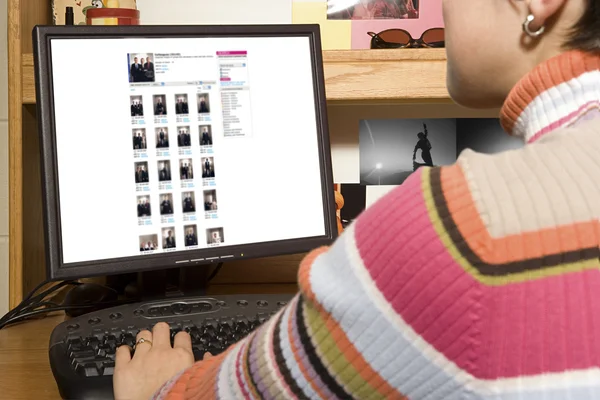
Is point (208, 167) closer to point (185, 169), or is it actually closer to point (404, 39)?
point (185, 169)

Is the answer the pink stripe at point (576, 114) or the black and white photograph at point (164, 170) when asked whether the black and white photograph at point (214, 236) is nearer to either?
the black and white photograph at point (164, 170)

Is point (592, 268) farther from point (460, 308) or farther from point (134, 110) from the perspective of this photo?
point (134, 110)

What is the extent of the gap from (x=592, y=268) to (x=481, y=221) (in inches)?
3.4

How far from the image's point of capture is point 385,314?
1.58ft

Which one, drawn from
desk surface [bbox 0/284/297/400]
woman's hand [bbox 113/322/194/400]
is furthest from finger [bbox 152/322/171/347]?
desk surface [bbox 0/284/297/400]

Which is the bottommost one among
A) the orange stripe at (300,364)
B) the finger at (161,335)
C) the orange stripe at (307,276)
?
the finger at (161,335)

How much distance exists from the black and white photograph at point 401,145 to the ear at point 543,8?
0.81 metres

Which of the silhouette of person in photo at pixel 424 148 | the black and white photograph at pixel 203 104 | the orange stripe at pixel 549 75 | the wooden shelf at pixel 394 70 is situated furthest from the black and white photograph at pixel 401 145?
the orange stripe at pixel 549 75

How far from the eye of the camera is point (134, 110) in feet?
3.58

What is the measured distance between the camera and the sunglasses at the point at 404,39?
4.25 feet

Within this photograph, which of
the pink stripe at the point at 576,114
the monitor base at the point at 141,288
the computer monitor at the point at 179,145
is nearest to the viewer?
the pink stripe at the point at 576,114

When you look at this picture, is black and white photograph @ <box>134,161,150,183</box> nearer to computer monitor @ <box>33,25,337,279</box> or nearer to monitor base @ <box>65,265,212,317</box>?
computer monitor @ <box>33,25,337,279</box>

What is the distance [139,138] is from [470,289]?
74 centimetres

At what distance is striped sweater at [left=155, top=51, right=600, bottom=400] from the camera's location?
0.46m
